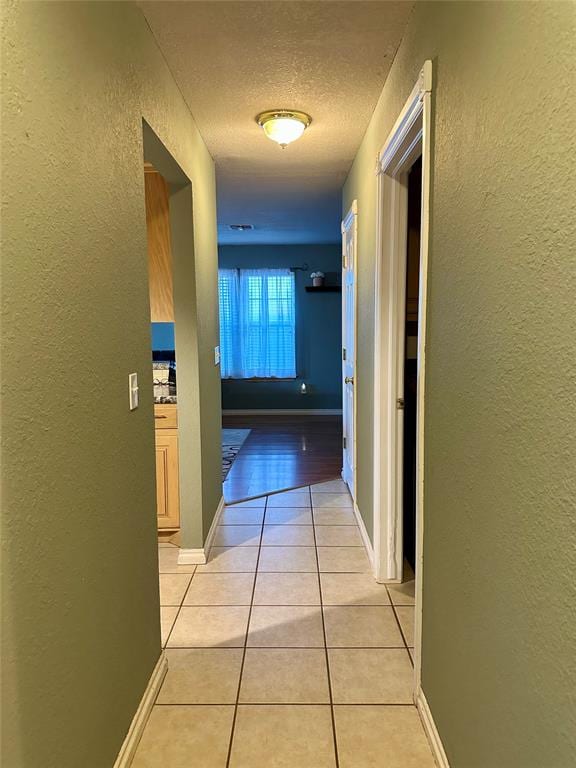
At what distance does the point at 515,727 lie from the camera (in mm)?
1047

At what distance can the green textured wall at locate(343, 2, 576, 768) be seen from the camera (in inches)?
33.8

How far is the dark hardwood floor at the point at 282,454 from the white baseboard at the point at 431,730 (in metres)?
2.41

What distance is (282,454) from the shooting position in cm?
554

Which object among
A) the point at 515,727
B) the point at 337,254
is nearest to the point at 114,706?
the point at 515,727

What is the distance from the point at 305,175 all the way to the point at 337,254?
3742 millimetres

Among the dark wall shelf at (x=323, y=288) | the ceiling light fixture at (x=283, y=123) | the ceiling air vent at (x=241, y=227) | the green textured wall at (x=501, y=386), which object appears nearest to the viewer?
the green textured wall at (x=501, y=386)

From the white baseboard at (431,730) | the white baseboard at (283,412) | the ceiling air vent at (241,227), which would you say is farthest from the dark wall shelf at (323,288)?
the white baseboard at (431,730)

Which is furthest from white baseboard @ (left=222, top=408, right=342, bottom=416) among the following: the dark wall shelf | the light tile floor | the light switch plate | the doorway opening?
the light switch plate

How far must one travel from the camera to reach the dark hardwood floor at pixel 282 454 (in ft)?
14.8

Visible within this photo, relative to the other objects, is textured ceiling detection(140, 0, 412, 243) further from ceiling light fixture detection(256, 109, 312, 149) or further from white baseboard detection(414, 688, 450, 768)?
white baseboard detection(414, 688, 450, 768)

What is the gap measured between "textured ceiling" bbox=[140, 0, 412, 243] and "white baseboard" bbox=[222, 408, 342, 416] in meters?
4.37

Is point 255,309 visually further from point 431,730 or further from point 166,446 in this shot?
point 431,730

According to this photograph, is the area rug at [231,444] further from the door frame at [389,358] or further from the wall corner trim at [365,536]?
the door frame at [389,358]

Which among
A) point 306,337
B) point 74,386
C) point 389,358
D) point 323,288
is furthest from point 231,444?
point 74,386
